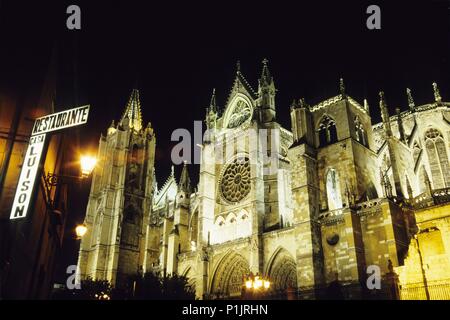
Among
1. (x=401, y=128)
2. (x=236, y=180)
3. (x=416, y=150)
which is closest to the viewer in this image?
(x=416, y=150)

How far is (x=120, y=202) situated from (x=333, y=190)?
17.0 metres

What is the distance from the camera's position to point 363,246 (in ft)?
58.9

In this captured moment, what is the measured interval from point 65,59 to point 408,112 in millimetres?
21459

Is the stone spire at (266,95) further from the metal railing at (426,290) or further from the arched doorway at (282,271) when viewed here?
the metal railing at (426,290)

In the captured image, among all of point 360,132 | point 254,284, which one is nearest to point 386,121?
point 360,132

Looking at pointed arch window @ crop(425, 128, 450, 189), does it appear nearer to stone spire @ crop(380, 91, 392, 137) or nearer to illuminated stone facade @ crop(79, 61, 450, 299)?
illuminated stone facade @ crop(79, 61, 450, 299)

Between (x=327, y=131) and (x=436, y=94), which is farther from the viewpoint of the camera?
(x=436, y=94)

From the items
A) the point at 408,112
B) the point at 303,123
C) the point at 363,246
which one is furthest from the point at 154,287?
the point at 408,112

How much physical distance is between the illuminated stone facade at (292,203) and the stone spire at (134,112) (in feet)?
7.88

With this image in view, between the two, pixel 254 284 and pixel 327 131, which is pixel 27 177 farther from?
pixel 327 131

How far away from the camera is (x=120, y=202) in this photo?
31.2 m

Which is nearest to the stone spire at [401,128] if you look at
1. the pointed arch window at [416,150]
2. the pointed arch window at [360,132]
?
the pointed arch window at [416,150]
